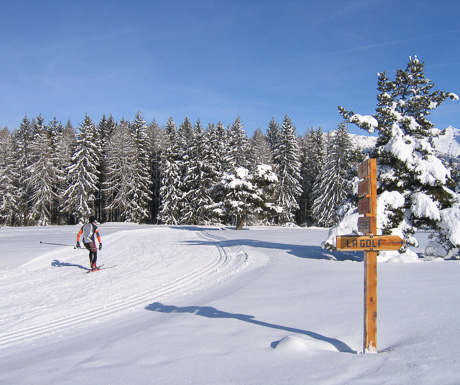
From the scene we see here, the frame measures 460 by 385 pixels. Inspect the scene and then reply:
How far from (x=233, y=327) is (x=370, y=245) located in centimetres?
270

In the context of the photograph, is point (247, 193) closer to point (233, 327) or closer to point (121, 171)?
point (121, 171)

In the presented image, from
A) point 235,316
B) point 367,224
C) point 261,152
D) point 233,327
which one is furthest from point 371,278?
point 261,152

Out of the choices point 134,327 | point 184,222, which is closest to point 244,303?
point 134,327

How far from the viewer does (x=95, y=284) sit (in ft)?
35.7

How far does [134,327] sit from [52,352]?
4.62 ft

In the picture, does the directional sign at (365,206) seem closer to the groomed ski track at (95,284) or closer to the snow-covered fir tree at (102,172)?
the groomed ski track at (95,284)

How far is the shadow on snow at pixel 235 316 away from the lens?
4.76 meters

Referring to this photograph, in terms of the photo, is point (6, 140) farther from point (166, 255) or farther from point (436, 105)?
point (436, 105)

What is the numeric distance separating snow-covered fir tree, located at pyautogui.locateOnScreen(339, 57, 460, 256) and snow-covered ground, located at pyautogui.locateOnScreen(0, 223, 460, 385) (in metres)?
2.28

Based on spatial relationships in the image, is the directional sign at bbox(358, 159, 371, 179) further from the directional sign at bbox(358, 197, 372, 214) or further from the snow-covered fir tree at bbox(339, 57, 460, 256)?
the snow-covered fir tree at bbox(339, 57, 460, 256)

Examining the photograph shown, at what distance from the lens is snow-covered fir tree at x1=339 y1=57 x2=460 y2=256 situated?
39.8ft

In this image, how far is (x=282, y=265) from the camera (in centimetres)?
1206

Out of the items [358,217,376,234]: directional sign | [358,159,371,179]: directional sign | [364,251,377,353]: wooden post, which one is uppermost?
[358,159,371,179]: directional sign

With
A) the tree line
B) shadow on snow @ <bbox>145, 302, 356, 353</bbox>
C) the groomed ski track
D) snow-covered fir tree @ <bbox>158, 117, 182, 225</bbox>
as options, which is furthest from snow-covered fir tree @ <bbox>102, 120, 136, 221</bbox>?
shadow on snow @ <bbox>145, 302, 356, 353</bbox>
